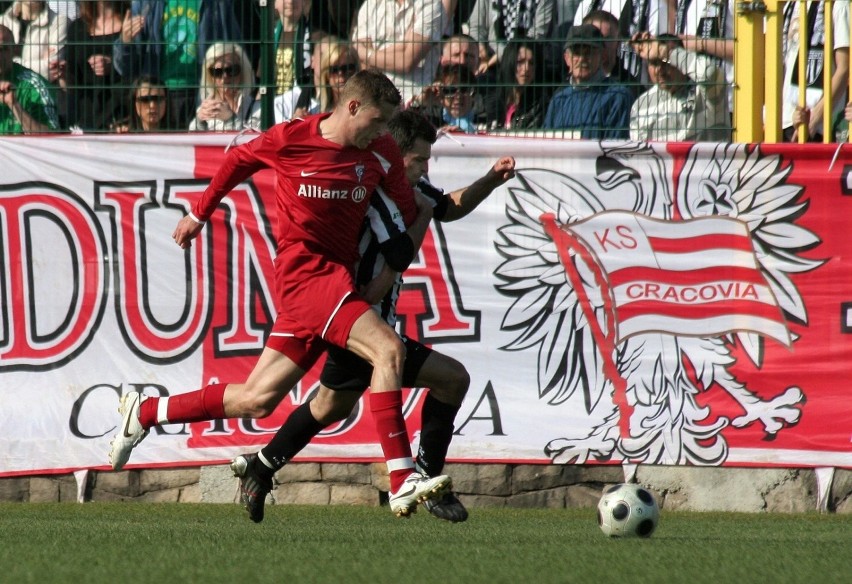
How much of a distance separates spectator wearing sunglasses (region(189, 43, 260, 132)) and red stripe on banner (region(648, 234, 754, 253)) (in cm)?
291

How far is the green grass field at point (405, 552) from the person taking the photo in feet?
15.2

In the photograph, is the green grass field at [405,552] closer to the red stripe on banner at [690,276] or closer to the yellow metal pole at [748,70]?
the red stripe on banner at [690,276]

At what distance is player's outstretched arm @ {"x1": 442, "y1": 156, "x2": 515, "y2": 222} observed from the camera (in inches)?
273

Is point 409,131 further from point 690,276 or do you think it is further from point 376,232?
point 690,276

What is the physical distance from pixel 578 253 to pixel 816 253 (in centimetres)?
154

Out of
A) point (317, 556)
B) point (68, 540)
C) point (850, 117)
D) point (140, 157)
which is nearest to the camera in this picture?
point (317, 556)

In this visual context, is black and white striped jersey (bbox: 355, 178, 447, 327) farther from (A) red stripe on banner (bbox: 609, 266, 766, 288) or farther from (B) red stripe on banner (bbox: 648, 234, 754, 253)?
(B) red stripe on banner (bbox: 648, 234, 754, 253)

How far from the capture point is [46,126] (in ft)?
31.1

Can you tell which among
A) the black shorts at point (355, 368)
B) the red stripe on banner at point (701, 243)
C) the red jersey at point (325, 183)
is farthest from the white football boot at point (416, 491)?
the red stripe on banner at point (701, 243)

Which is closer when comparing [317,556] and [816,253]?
[317,556]

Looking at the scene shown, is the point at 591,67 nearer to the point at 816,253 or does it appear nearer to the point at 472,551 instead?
the point at 816,253

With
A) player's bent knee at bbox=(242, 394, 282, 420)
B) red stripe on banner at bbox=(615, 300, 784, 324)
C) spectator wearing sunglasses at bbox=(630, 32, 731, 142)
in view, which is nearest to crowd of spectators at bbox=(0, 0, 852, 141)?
spectator wearing sunglasses at bbox=(630, 32, 731, 142)

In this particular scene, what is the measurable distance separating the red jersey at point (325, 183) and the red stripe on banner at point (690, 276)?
257 cm

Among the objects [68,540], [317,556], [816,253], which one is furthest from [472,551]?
[816,253]
